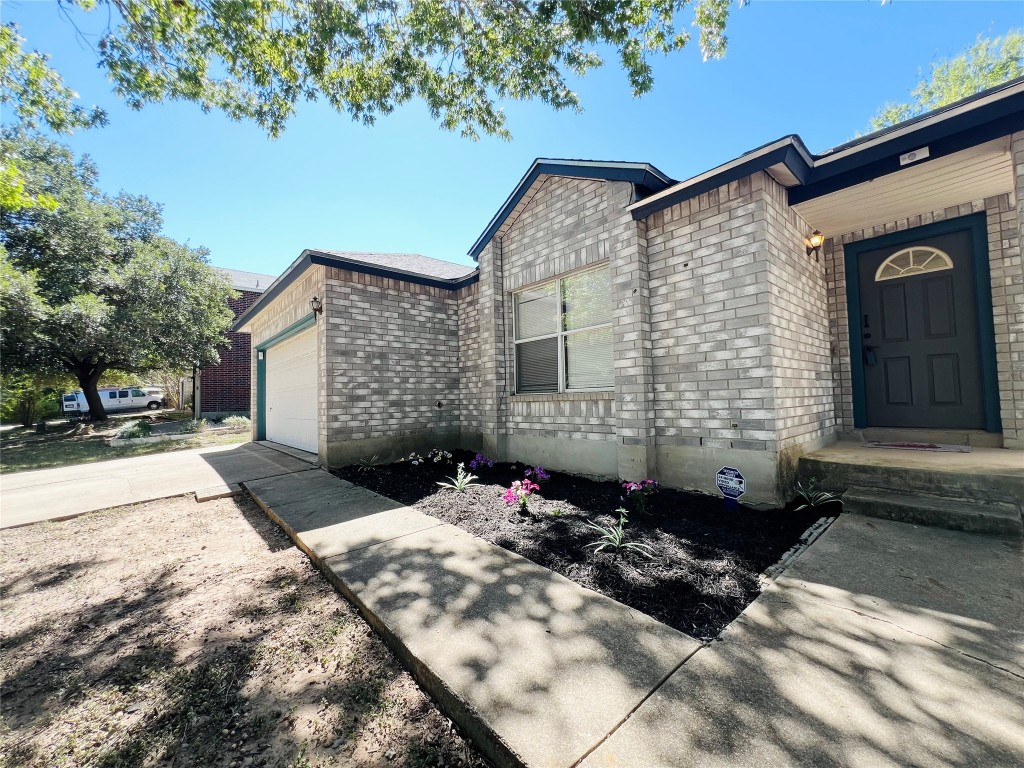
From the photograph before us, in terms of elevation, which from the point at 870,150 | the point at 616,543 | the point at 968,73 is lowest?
the point at 616,543

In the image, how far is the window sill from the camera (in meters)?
5.00

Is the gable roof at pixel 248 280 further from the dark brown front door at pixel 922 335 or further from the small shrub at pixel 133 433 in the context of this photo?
the dark brown front door at pixel 922 335

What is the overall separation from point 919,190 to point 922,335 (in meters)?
1.64

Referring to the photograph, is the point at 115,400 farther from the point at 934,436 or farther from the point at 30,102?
the point at 934,436

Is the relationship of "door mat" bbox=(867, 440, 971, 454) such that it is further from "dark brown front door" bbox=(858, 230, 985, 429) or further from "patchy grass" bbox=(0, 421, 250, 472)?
"patchy grass" bbox=(0, 421, 250, 472)

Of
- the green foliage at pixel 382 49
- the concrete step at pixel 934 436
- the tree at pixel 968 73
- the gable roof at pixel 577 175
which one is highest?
the tree at pixel 968 73

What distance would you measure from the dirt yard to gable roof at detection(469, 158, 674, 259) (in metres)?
5.09

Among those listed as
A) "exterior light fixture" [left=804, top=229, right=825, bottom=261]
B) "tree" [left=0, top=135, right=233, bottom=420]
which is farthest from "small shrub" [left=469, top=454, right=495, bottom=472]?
"tree" [left=0, top=135, right=233, bottom=420]

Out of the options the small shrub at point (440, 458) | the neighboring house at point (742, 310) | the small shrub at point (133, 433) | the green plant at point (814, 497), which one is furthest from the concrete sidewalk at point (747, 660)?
the small shrub at point (133, 433)

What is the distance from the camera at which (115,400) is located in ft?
78.7

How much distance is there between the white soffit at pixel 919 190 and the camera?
11.7 ft

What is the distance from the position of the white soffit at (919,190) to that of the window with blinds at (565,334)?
8.02 feet

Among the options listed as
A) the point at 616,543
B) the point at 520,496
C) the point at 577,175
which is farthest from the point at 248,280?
the point at 616,543

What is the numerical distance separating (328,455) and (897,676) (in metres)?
6.35
